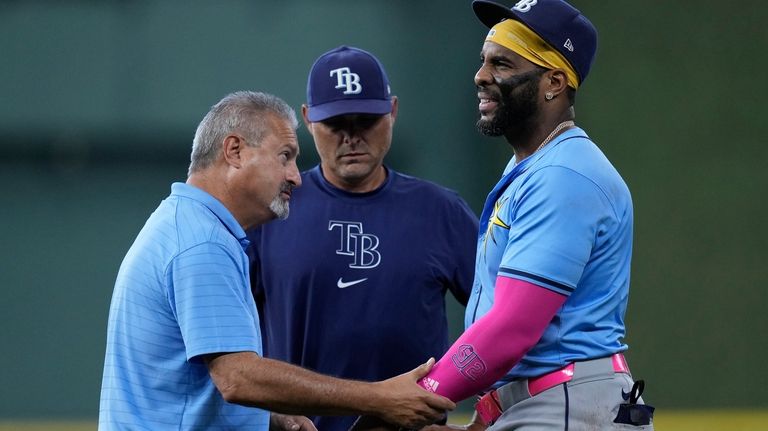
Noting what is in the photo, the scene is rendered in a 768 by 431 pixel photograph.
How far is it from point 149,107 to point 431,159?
2.09 metres

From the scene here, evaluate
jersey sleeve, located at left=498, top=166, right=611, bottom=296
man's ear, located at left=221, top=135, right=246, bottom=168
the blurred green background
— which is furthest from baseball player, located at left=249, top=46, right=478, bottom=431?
the blurred green background

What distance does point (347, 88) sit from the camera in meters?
3.80

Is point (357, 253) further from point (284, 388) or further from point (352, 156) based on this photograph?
point (284, 388)

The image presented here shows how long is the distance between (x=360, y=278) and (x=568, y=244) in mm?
1216

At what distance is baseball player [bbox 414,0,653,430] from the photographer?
2684 mm

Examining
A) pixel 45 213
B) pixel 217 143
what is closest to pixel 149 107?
pixel 45 213

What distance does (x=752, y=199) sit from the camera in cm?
819

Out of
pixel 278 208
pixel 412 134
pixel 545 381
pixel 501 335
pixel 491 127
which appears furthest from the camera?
pixel 412 134

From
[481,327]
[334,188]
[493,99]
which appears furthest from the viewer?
[334,188]

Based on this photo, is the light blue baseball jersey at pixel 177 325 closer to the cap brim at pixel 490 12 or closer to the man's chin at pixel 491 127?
the man's chin at pixel 491 127

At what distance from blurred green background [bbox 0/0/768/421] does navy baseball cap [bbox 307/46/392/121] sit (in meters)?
4.17

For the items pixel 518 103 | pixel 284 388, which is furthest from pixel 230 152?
pixel 518 103

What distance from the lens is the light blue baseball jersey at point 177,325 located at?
8.50 ft

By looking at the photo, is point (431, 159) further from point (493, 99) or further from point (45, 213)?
point (493, 99)
